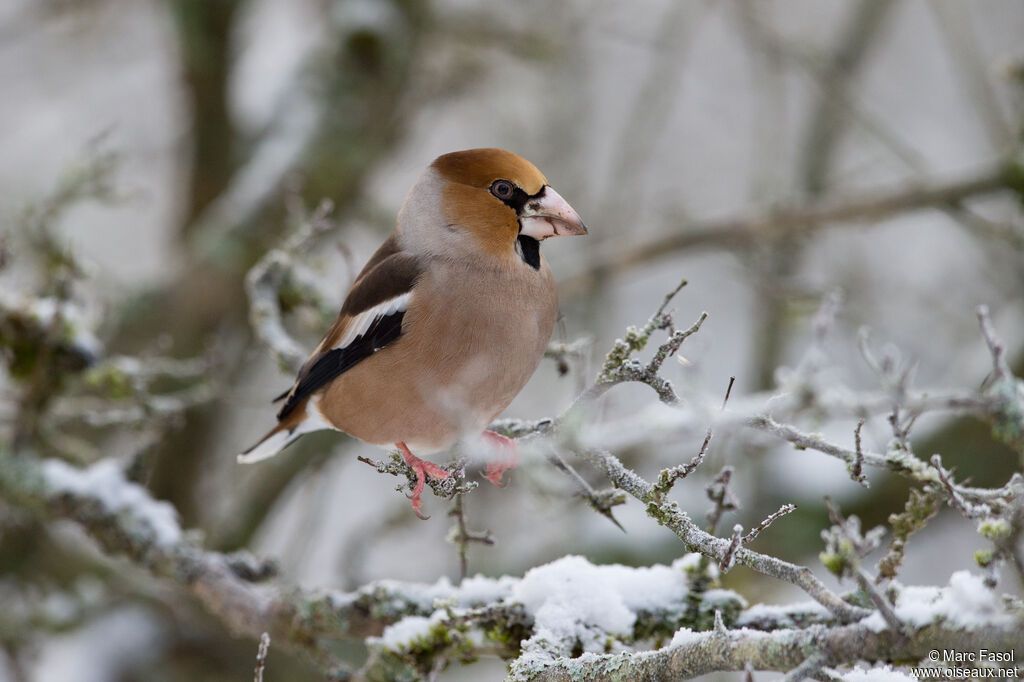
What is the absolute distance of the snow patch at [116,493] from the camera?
3.18 meters

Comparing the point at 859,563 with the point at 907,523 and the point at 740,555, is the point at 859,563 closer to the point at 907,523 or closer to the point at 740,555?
the point at 740,555

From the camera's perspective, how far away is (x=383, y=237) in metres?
6.00

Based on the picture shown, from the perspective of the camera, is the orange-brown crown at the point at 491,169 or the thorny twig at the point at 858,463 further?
the orange-brown crown at the point at 491,169

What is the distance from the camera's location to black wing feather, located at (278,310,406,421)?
8.01 ft

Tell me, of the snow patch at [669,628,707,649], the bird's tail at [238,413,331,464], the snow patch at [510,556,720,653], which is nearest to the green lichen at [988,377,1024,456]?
the snow patch at [669,628,707,649]

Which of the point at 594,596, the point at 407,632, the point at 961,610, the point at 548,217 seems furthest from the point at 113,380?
the point at 961,610

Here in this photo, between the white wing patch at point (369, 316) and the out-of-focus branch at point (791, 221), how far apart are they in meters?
2.85

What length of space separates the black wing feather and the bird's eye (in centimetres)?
39

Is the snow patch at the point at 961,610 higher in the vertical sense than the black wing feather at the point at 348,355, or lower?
lower

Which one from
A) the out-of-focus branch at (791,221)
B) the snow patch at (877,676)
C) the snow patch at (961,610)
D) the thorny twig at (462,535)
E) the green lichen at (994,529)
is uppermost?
the out-of-focus branch at (791,221)

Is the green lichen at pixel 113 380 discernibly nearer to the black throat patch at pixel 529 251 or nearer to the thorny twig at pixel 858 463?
the black throat patch at pixel 529 251

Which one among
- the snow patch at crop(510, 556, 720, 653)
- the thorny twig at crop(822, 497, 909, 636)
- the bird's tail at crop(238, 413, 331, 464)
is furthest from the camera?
the bird's tail at crop(238, 413, 331, 464)

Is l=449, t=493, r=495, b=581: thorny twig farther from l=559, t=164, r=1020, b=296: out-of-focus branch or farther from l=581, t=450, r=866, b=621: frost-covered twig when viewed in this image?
l=559, t=164, r=1020, b=296: out-of-focus branch

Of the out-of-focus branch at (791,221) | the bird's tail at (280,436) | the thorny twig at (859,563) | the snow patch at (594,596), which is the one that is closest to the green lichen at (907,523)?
the thorny twig at (859,563)
